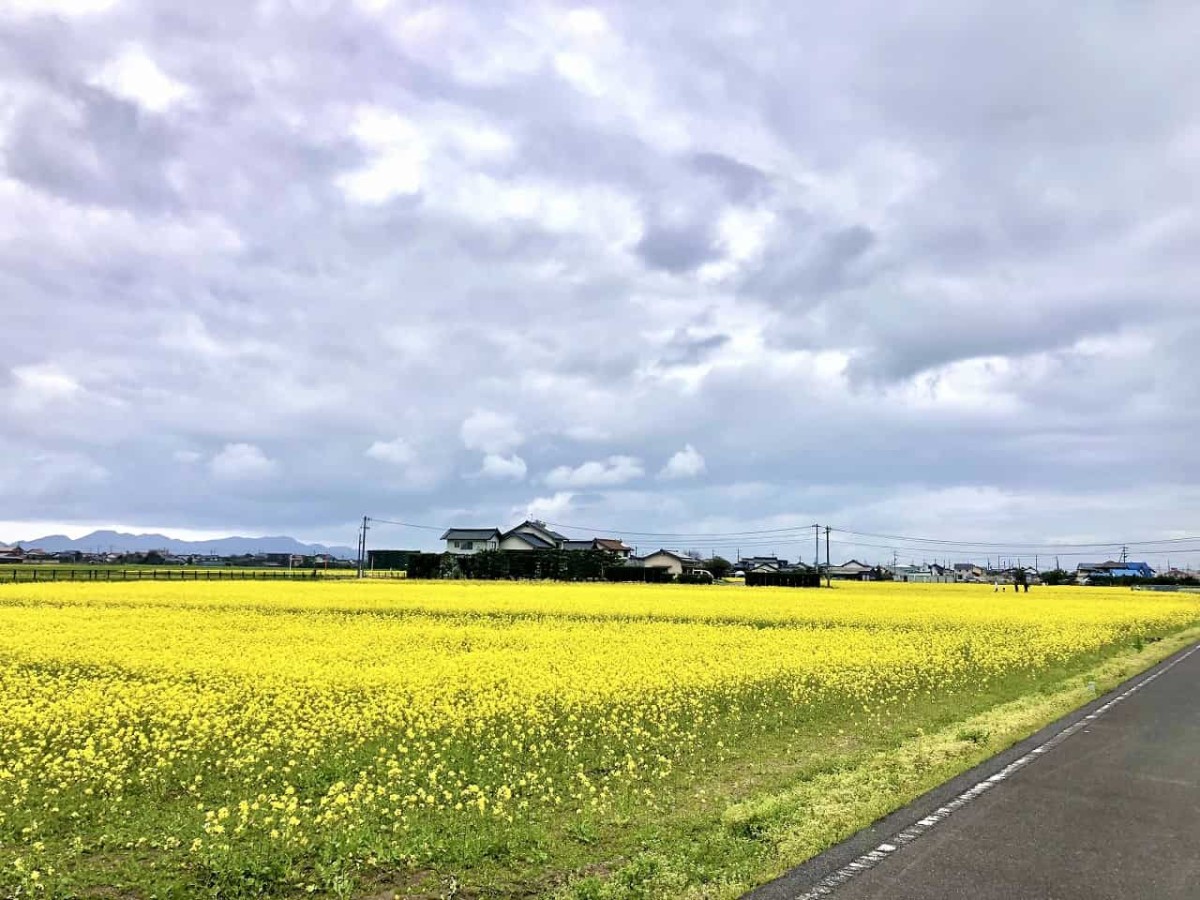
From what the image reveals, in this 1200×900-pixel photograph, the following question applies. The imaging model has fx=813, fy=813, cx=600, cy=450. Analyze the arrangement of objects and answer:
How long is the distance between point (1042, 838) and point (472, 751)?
6.39 m

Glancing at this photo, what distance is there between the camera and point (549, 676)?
15.3 metres

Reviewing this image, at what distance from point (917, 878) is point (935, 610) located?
122 ft

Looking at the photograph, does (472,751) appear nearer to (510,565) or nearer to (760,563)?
(510,565)

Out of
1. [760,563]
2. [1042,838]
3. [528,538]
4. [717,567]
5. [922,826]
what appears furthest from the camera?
[760,563]

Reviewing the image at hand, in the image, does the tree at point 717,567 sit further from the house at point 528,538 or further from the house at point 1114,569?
the house at point 1114,569

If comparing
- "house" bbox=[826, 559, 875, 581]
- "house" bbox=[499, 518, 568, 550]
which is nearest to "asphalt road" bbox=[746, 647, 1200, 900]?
"house" bbox=[499, 518, 568, 550]

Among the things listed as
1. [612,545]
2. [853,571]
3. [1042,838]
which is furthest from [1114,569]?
[1042,838]

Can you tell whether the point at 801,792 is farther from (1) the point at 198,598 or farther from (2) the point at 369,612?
(1) the point at 198,598

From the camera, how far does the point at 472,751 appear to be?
10336 mm

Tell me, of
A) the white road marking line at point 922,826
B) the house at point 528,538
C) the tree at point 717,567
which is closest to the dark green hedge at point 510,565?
the house at point 528,538

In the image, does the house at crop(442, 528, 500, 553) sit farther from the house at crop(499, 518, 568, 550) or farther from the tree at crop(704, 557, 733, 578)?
the tree at crop(704, 557, 733, 578)

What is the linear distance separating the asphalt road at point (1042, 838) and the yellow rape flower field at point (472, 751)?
0.43 metres

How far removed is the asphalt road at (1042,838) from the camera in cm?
593

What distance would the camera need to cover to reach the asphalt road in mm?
5934
